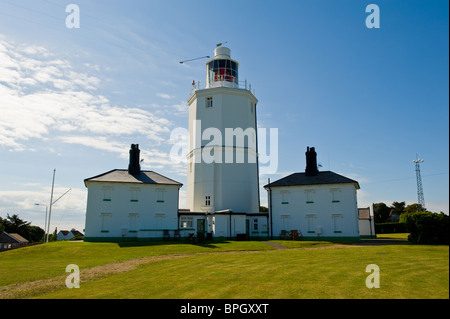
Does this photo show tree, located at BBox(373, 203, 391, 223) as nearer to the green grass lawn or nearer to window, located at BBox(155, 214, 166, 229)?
window, located at BBox(155, 214, 166, 229)

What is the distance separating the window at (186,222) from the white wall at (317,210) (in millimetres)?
8701

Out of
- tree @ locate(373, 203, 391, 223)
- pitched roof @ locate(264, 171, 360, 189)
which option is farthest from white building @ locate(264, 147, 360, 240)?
tree @ locate(373, 203, 391, 223)

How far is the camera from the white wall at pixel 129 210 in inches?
1265

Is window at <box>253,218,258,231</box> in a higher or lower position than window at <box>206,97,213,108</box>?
lower

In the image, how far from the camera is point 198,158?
38406 mm

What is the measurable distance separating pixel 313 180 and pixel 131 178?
61.7ft

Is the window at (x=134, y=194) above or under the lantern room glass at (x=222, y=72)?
under

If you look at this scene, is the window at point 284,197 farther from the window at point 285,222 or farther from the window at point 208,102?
the window at point 208,102

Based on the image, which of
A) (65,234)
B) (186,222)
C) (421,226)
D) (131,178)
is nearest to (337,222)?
(421,226)

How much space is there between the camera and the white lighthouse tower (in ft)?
124

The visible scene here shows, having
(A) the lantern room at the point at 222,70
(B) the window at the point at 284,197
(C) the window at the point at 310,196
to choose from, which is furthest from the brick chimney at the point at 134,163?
(C) the window at the point at 310,196
